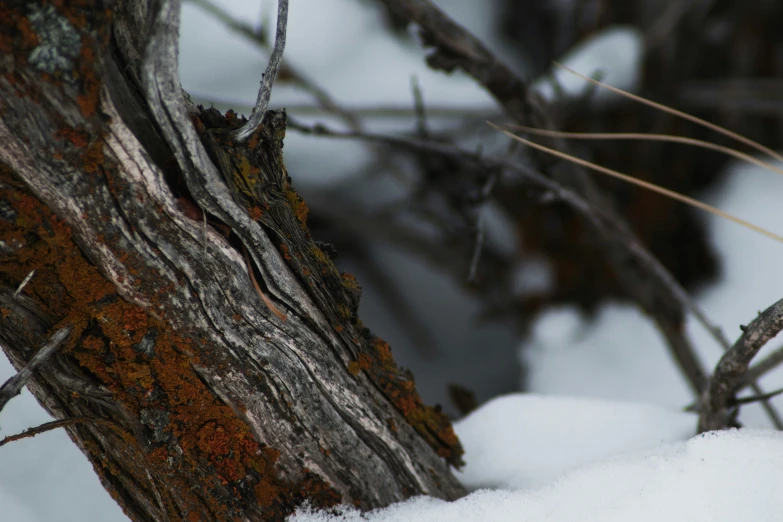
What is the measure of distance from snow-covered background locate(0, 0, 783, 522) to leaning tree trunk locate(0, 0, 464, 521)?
133 mm

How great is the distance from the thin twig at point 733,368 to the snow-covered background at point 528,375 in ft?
0.25

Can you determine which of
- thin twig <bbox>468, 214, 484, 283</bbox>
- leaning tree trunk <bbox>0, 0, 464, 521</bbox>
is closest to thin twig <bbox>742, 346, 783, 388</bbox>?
thin twig <bbox>468, 214, 484, 283</bbox>

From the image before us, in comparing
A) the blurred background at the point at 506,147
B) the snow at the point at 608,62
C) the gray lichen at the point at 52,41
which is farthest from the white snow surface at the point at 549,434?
the snow at the point at 608,62

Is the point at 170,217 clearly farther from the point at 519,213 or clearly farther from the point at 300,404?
the point at 519,213

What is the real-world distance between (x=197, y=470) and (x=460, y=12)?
244 cm

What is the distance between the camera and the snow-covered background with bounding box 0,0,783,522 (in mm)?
748

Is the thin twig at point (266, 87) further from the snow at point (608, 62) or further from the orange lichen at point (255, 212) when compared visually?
the snow at point (608, 62)

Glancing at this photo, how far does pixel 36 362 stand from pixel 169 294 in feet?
0.52

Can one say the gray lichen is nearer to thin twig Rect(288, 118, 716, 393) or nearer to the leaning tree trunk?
the leaning tree trunk

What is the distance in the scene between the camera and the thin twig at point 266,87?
0.62 meters

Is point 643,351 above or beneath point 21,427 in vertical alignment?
above

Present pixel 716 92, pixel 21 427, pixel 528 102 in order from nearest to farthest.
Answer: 1. pixel 21 427
2. pixel 528 102
3. pixel 716 92

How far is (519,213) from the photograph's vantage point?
2.25 m

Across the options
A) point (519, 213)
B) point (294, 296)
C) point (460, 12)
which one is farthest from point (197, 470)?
point (460, 12)
